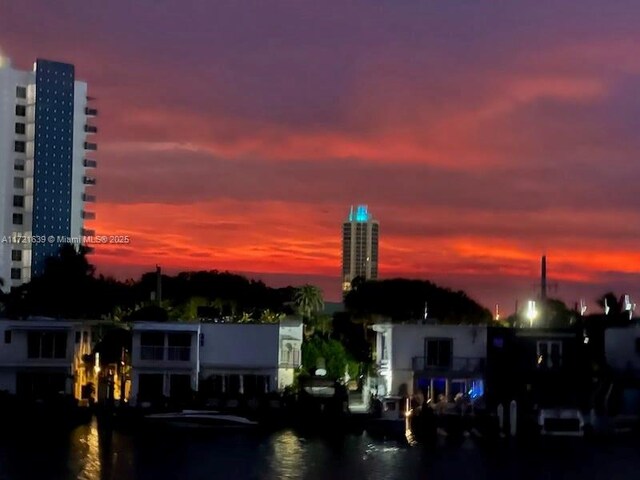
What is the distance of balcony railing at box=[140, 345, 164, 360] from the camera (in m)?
60.1

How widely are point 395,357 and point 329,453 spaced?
14920 mm

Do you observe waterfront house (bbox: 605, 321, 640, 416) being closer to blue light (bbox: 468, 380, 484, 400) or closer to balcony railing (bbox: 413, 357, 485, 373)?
blue light (bbox: 468, 380, 484, 400)

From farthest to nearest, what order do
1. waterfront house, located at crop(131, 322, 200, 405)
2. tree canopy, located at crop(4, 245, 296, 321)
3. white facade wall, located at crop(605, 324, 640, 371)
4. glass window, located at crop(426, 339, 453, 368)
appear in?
tree canopy, located at crop(4, 245, 296, 321), white facade wall, located at crop(605, 324, 640, 371), waterfront house, located at crop(131, 322, 200, 405), glass window, located at crop(426, 339, 453, 368)

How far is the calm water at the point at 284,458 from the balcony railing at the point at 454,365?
27.1 ft

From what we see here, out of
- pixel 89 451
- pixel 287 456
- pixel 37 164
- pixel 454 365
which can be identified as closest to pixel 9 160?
pixel 37 164

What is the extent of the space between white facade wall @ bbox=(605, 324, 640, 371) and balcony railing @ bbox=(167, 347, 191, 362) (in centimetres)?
2185

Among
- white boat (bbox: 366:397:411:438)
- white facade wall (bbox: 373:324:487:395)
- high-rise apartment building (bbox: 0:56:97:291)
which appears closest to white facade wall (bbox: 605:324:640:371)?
white facade wall (bbox: 373:324:487:395)

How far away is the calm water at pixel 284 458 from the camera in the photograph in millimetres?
40094

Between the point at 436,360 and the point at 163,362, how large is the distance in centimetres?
1414

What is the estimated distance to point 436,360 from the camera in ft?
195

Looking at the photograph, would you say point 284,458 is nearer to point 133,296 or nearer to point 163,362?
point 163,362

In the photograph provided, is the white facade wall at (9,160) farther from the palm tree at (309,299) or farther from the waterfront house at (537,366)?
the waterfront house at (537,366)

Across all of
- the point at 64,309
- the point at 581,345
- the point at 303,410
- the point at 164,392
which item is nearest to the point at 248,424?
the point at 303,410

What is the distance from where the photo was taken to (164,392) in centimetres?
5991
